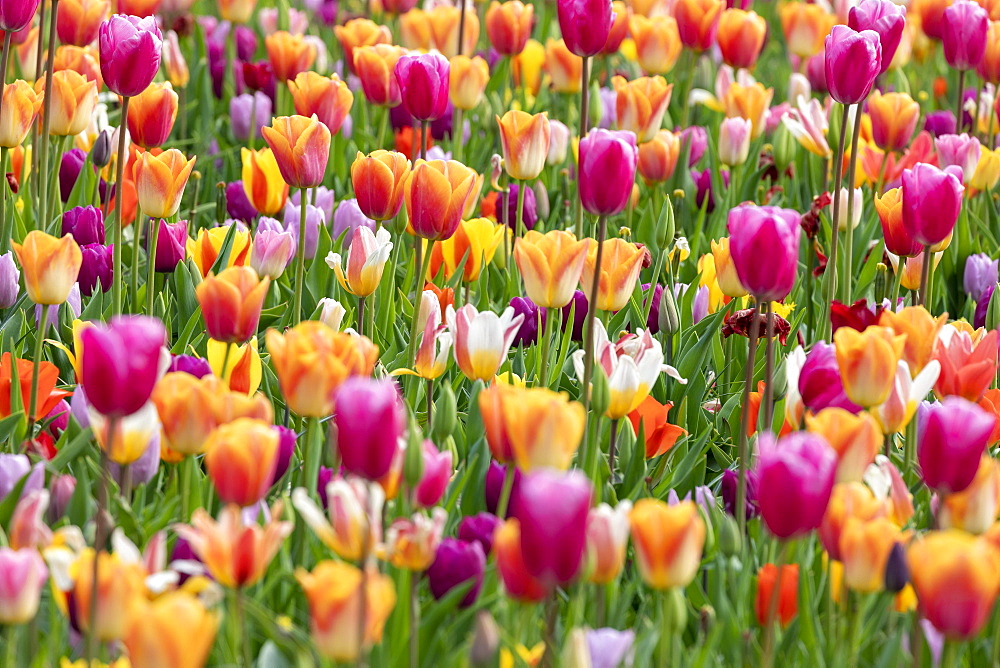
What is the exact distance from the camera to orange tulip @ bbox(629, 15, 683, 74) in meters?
4.24

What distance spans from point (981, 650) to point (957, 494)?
10.9 inches

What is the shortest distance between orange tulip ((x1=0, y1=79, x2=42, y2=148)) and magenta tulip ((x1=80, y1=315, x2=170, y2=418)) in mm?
1560

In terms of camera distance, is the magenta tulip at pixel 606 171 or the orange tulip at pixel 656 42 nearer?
the magenta tulip at pixel 606 171

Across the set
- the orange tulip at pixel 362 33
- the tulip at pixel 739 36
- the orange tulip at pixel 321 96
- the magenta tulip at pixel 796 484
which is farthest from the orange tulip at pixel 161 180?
the tulip at pixel 739 36

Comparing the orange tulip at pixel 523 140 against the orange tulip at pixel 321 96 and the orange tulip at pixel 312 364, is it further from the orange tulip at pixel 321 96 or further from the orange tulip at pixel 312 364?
the orange tulip at pixel 312 364

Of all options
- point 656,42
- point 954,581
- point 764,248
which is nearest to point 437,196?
point 764,248

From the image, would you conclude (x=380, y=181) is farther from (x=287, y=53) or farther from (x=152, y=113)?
(x=287, y=53)

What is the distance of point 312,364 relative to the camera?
167cm

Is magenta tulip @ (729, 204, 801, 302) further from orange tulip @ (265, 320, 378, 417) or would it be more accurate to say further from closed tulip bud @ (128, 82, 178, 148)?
closed tulip bud @ (128, 82, 178, 148)

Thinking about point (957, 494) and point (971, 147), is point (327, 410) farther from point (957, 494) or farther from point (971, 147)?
point (971, 147)

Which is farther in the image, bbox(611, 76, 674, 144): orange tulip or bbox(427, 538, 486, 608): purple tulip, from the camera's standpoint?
bbox(611, 76, 674, 144): orange tulip

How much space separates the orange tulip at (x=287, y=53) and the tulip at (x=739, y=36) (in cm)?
137

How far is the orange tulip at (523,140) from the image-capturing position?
9.40 feet

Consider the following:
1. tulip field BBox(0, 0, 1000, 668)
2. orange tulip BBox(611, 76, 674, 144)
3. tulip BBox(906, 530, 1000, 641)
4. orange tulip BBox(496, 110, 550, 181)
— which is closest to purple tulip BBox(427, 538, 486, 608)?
tulip field BBox(0, 0, 1000, 668)
